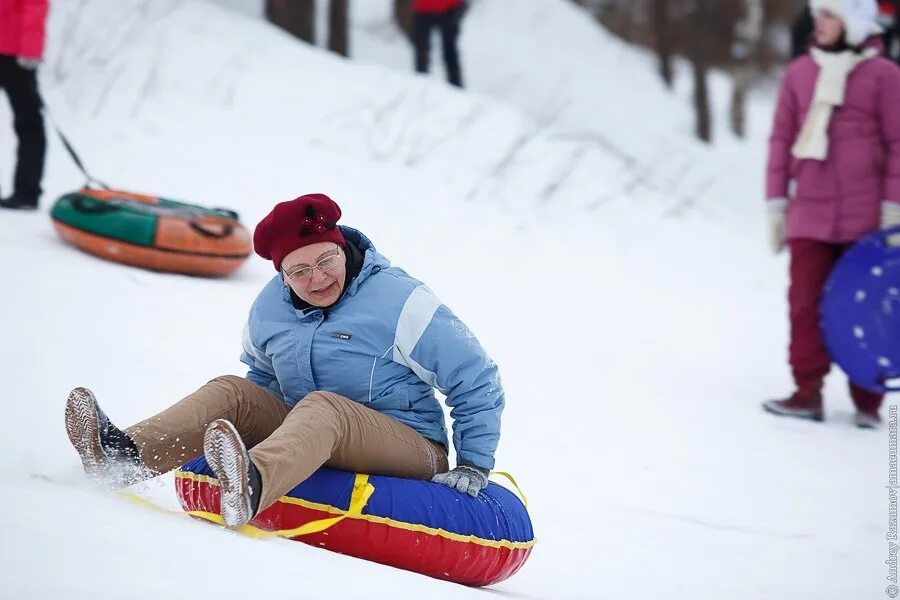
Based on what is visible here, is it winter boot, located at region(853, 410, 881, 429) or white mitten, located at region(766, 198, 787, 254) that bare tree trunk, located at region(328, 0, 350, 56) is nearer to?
white mitten, located at region(766, 198, 787, 254)

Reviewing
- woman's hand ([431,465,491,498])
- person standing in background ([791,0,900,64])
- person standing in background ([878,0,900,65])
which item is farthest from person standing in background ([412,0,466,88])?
woman's hand ([431,465,491,498])

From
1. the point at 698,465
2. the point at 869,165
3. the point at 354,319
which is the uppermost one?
the point at 869,165

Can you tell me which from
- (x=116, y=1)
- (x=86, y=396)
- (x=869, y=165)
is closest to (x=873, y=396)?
(x=869, y=165)

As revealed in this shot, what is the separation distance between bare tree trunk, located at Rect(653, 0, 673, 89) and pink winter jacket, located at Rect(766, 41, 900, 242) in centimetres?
1138

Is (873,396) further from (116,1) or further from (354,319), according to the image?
(116,1)

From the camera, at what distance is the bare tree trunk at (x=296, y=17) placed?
11.0 meters

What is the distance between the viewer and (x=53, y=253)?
18.7 feet

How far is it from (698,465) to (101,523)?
273 centimetres

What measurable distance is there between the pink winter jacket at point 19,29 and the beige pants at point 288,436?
Result: 362 centimetres

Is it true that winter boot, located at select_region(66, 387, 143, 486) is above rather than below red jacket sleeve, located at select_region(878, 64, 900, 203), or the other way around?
below

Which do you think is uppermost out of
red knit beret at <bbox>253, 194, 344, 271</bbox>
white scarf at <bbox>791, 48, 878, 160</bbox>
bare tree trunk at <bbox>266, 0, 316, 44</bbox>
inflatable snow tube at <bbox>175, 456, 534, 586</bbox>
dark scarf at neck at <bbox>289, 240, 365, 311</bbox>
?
white scarf at <bbox>791, 48, 878, 160</bbox>

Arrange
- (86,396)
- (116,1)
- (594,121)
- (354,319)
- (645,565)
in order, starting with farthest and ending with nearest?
(594,121), (116,1), (645,565), (354,319), (86,396)

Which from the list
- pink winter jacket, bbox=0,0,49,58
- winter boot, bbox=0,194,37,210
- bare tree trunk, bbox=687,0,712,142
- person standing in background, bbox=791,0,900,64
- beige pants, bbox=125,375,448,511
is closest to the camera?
beige pants, bbox=125,375,448,511

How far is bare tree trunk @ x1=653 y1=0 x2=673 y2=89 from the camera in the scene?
16.1m
